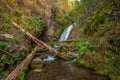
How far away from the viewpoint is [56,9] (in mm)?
Result: 26609

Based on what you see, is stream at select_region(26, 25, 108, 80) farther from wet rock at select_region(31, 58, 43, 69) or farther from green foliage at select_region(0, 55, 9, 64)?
green foliage at select_region(0, 55, 9, 64)

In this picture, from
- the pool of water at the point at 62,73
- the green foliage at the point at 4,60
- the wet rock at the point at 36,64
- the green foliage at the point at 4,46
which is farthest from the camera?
the wet rock at the point at 36,64

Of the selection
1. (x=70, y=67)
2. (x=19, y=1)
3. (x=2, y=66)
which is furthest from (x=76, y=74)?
(x=19, y=1)

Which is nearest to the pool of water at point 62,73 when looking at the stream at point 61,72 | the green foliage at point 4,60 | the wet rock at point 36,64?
the stream at point 61,72

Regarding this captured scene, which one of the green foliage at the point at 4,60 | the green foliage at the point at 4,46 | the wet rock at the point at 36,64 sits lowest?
the wet rock at the point at 36,64

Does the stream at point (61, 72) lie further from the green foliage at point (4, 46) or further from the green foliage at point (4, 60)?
the green foliage at point (4, 46)

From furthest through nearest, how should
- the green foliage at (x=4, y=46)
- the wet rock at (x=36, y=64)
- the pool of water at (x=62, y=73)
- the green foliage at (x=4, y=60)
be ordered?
the wet rock at (x=36, y=64), the green foliage at (x=4, y=46), the pool of water at (x=62, y=73), the green foliage at (x=4, y=60)

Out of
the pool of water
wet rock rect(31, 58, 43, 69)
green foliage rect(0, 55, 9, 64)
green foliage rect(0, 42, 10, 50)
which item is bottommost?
the pool of water

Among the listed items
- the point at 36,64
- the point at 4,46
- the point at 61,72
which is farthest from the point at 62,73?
the point at 4,46

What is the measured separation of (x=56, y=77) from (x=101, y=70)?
2.36m

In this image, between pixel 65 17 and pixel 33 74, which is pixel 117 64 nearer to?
pixel 33 74

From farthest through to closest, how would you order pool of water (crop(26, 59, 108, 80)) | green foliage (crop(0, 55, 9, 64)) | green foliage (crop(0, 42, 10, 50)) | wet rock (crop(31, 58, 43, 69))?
1. wet rock (crop(31, 58, 43, 69))
2. green foliage (crop(0, 42, 10, 50))
3. pool of water (crop(26, 59, 108, 80))
4. green foliage (crop(0, 55, 9, 64))

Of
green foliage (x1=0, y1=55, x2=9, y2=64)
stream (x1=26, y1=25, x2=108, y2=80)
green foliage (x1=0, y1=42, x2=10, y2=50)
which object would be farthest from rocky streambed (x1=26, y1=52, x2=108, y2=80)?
green foliage (x1=0, y1=42, x2=10, y2=50)

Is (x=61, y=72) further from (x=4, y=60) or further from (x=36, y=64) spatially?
(x=4, y=60)
